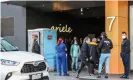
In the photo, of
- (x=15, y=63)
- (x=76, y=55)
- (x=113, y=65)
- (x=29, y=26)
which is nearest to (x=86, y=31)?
(x=29, y=26)

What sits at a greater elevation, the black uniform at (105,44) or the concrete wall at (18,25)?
the concrete wall at (18,25)

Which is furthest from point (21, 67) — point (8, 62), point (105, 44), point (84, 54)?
point (105, 44)

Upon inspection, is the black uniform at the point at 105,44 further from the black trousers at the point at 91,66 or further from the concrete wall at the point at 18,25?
the concrete wall at the point at 18,25

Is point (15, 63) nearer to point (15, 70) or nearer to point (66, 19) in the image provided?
point (15, 70)

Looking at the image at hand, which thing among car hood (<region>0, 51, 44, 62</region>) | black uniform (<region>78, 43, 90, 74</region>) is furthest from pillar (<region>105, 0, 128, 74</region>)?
car hood (<region>0, 51, 44, 62</region>)

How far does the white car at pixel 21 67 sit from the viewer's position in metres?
8.75

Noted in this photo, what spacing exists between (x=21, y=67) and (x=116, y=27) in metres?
6.69

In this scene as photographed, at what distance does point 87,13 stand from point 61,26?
2053 millimetres

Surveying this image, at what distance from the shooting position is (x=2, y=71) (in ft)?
28.6

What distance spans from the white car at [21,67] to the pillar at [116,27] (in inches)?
218

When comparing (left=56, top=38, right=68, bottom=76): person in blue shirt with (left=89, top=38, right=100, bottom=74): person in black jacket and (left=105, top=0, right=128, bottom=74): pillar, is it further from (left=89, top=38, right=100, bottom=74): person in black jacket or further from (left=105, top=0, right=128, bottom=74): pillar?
(left=105, top=0, right=128, bottom=74): pillar

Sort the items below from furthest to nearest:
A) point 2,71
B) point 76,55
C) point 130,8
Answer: point 76,55, point 130,8, point 2,71

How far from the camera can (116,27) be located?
47.1ft

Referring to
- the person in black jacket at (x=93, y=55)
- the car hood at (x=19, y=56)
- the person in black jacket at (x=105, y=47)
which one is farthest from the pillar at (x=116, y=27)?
the car hood at (x=19, y=56)
